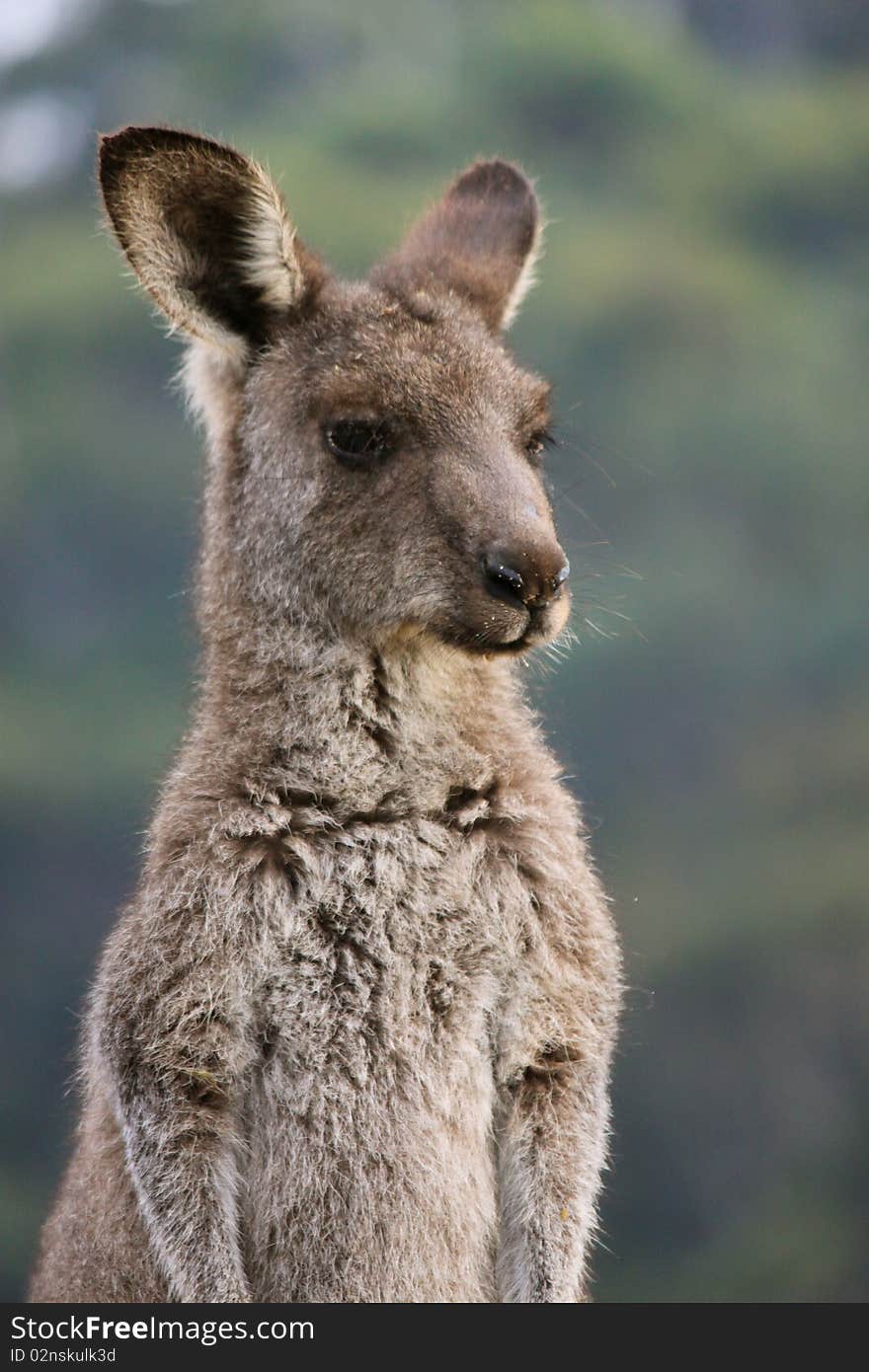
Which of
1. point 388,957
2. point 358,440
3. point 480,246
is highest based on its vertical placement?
point 480,246

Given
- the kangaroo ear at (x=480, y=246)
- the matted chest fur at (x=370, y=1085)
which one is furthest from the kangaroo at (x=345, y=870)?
the kangaroo ear at (x=480, y=246)

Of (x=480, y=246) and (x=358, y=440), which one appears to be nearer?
(x=358, y=440)

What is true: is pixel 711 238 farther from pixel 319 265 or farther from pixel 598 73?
pixel 319 265

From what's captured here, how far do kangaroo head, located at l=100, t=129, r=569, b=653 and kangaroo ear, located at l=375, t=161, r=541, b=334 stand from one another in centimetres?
5

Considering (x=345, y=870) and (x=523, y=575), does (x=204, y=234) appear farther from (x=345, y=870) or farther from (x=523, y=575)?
(x=345, y=870)

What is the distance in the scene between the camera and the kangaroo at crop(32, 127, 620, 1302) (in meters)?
4.45

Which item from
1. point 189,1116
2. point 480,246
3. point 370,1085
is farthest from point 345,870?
point 480,246

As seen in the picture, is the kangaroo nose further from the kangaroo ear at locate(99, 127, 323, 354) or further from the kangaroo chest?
the kangaroo ear at locate(99, 127, 323, 354)

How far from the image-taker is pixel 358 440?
4.74 metres

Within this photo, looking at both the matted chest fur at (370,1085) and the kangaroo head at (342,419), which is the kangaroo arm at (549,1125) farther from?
the kangaroo head at (342,419)

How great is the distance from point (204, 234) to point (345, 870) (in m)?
1.85

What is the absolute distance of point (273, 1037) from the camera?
448cm

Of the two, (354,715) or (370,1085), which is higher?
(354,715)

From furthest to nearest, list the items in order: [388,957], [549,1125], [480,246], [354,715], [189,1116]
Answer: [480,246]
[354,715]
[549,1125]
[388,957]
[189,1116]
